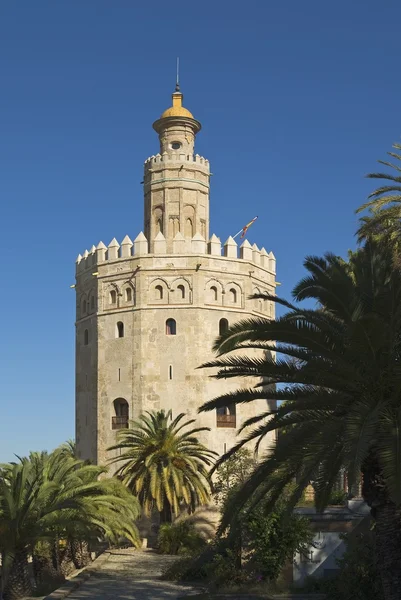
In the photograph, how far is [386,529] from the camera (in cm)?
1283

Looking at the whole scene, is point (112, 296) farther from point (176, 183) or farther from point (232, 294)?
point (176, 183)

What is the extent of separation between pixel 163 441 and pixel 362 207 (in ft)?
37.1

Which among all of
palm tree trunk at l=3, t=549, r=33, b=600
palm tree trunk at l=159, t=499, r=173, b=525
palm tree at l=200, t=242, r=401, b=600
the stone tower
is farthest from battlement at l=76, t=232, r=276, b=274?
palm tree at l=200, t=242, r=401, b=600

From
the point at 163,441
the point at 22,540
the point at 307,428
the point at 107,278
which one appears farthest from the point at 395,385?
the point at 107,278

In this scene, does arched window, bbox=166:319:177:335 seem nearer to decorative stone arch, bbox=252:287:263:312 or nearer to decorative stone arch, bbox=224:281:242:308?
decorative stone arch, bbox=224:281:242:308

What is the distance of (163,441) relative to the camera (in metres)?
31.5

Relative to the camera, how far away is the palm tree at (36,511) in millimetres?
21266

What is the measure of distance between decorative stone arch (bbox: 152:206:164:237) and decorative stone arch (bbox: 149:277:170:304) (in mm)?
3044

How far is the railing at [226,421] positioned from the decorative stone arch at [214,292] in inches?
195

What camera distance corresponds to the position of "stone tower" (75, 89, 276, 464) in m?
36.4

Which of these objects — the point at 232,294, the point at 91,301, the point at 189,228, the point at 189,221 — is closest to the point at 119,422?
the point at 91,301

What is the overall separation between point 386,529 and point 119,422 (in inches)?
985

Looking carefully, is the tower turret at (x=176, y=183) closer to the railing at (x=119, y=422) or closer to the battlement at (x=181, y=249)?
the battlement at (x=181, y=249)

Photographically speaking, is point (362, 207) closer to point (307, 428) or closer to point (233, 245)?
point (233, 245)
